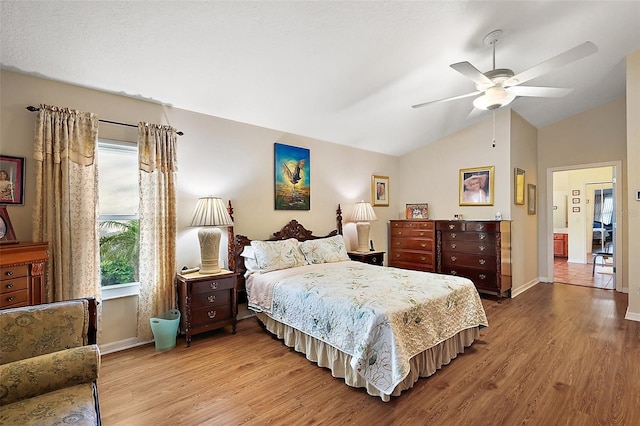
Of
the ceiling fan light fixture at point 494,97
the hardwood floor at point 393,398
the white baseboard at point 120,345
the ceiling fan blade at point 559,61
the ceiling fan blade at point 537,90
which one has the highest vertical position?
the ceiling fan blade at point 559,61

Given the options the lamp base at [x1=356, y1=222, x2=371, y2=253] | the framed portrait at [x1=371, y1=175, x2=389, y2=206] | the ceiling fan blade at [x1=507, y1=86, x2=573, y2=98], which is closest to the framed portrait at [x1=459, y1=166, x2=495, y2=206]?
the framed portrait at [x1=371, y1=175, x2=389, y2=206]

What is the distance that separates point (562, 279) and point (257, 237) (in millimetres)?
5943

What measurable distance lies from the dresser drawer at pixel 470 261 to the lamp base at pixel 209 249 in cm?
362

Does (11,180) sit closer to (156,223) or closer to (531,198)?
(156,223)

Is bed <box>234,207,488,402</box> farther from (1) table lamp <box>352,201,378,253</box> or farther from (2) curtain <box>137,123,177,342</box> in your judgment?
(1) table lamp <box>352,201,378,253</box>

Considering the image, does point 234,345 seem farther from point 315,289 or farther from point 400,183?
point 400,183

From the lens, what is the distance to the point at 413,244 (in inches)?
209

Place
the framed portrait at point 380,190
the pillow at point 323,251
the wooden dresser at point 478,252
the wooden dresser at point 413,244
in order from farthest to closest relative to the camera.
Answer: the framed portrait at point 380,190 → the wooden dresser at point 413,244 → the wooden dresser at point 478,252 → the pillow at point 323,251

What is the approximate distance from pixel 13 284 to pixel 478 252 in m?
5.21

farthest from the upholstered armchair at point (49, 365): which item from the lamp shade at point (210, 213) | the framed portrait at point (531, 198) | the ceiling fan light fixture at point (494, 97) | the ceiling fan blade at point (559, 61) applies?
the framed portrait at point (531, 198)

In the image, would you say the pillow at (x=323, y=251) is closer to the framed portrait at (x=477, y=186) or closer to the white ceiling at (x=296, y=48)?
the white ceiling at (x=296, y=48)

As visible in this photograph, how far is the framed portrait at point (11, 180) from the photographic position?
2369 millimetres

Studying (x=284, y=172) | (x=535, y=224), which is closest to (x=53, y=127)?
(x=284, y=172)

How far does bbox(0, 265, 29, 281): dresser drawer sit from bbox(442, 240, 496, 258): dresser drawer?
5.03 m
